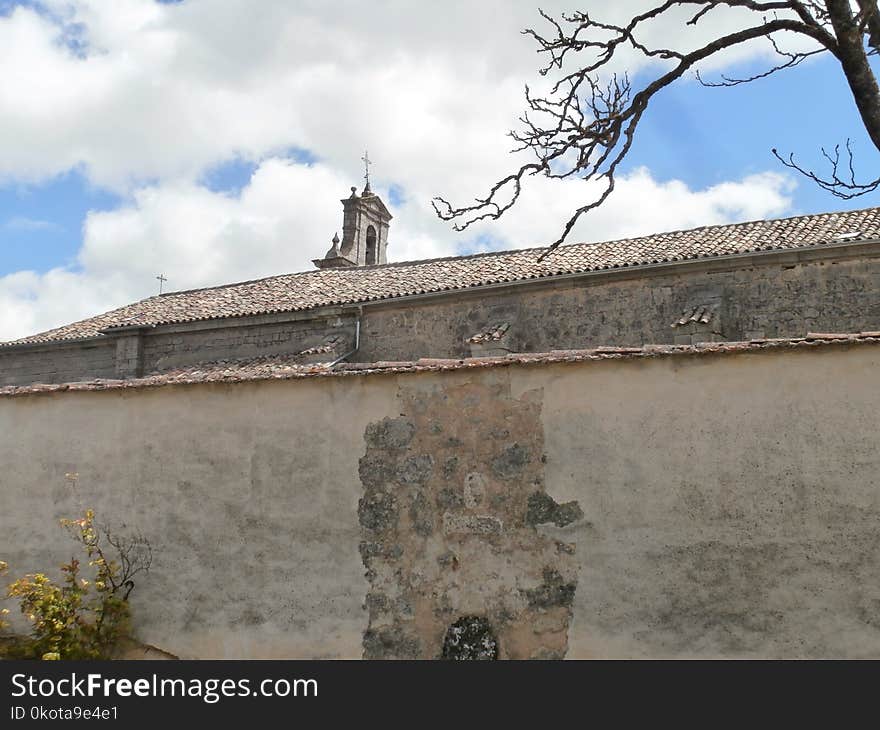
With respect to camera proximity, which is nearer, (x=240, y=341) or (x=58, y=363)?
(x=240, y=341)

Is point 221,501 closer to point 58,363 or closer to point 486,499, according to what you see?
point 486,499

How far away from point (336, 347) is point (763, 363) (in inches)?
548

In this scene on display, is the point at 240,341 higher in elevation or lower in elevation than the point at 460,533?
higher

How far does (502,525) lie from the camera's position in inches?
228

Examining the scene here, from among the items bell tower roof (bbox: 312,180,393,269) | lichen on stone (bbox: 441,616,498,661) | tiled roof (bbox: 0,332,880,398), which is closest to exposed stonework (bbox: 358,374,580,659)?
lichen on stone (bbox: 441,616,498,661)

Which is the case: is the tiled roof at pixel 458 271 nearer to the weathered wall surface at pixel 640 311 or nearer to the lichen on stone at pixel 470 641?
the weathered wall surface at pixel 640 311

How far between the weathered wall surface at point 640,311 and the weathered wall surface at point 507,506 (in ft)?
32.0

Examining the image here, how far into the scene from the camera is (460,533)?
588 centimetres

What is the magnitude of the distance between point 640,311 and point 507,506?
1093 cm

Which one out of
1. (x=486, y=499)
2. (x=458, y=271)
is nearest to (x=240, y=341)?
(x=458, y=271)

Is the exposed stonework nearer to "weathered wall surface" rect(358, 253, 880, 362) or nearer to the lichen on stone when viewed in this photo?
the lichen on stone

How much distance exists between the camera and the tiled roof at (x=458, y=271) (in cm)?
1562
